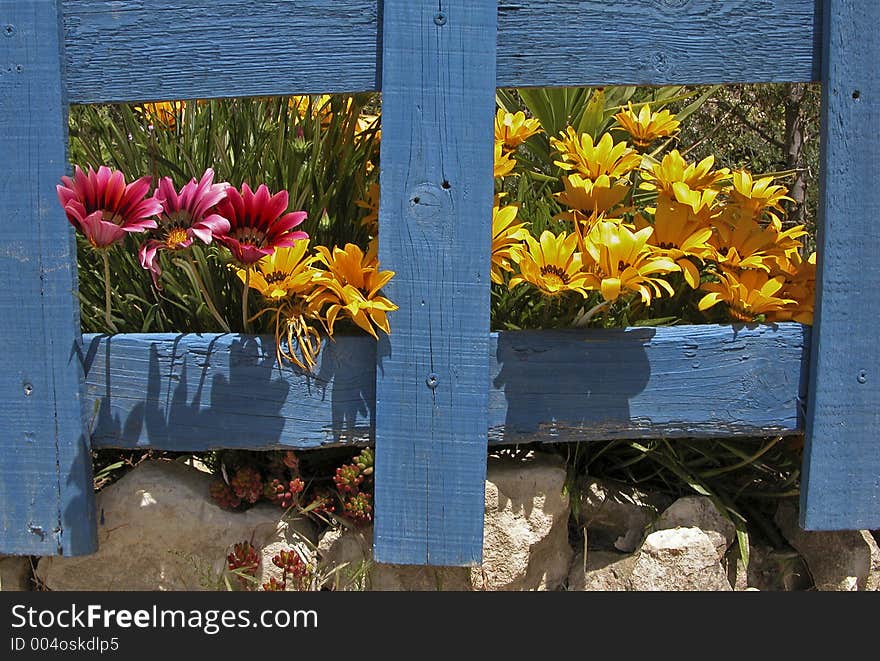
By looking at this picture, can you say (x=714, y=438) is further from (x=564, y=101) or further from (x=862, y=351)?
(x=564, y=101)

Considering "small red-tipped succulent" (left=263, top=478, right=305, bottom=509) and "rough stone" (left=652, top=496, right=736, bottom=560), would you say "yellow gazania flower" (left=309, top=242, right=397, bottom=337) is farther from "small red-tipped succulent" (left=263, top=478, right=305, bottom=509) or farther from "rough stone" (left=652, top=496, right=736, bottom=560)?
"rough stone" (left=652, top=496, right=736, bottom=560)

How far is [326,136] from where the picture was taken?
7.26ft

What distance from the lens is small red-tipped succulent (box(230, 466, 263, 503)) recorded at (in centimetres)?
211

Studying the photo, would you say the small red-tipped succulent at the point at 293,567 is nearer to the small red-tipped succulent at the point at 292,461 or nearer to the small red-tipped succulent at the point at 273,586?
the small red-tipped succulent at the point at 273,586

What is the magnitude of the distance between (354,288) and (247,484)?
0.58m

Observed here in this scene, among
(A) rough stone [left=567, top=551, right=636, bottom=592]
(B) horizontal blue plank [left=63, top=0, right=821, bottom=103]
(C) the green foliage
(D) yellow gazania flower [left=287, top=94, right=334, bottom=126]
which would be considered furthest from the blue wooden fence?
(D) yellow gazania flower [left=287, top=94, right=334, bottom=126]

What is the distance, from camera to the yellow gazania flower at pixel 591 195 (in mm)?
2055

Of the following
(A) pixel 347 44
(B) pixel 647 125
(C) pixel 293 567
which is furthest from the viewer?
(B) pixel 647 125

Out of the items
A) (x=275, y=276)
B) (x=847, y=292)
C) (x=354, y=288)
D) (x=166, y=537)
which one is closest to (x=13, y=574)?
(x=166, y=537)

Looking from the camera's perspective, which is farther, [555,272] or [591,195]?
[591,195]

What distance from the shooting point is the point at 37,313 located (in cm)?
190

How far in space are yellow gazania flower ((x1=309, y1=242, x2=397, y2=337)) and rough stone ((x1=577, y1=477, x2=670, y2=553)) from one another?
707 mm

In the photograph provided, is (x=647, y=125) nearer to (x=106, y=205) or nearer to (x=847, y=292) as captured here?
(x=847, y=292)

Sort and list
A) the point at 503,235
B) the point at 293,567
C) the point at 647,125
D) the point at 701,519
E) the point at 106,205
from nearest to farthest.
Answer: the point at 106,205
the point at 503,235
the point at 293,567
the point at 701,519
the point at 647,125
